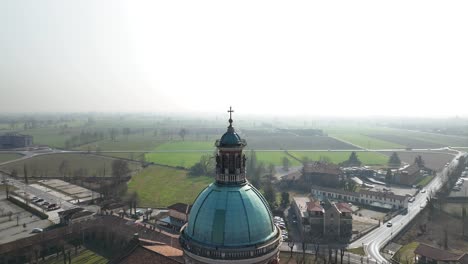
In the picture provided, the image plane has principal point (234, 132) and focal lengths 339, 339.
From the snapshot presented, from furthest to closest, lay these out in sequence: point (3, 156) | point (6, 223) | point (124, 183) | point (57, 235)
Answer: point (3, 156)
point (124, 183)
point (6, 223)
point (57, 235)

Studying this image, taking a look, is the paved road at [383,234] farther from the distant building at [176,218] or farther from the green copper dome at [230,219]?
the green copper dome at [230,219]

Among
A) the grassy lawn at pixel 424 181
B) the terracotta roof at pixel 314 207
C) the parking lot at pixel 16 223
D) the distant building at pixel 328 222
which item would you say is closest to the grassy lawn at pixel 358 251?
the distant building at pixel 328 222

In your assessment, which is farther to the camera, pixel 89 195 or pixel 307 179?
pixel 307 179

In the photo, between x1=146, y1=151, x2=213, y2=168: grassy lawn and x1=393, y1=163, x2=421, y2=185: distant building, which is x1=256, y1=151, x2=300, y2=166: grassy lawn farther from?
x1=393, y1=163, x2=421, y2=185: distant building

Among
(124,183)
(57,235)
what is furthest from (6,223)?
(124,183)

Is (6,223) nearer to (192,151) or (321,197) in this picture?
(321,197)

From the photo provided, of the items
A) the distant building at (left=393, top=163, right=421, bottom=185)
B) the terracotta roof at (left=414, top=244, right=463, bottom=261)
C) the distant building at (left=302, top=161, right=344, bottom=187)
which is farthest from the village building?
the distant building at (left=393, top=163, right=421, bottom=185)
